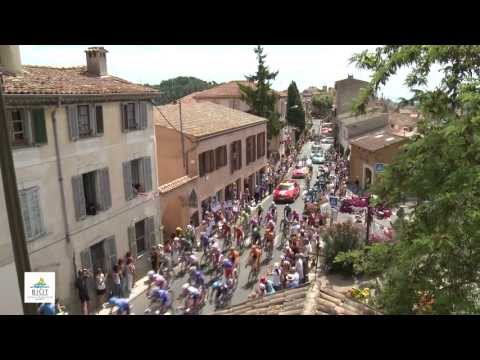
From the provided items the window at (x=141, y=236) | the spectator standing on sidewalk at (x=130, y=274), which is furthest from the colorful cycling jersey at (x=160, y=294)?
the window at (x=141, y=236)

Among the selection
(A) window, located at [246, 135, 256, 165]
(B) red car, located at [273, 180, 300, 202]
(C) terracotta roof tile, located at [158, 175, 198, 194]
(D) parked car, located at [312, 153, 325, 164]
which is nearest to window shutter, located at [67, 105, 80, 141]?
(C) terracotta roof tile, located at [158, 175, 198, 194]

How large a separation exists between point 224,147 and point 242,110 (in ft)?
2.62

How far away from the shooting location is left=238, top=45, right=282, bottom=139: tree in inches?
210

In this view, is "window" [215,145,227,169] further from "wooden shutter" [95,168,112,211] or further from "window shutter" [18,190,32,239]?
"window shutter" [18,190,32,239]

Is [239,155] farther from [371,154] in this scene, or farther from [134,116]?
[371,154]

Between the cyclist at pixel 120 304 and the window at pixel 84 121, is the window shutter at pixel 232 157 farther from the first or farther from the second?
the cyclist at pixel 120 304

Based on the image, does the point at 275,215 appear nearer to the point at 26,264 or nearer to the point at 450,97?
the point at 450,97

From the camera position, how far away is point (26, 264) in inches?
154

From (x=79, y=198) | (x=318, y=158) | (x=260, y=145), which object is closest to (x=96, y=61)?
(x=79, y=198)

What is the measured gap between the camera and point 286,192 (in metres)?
7.00

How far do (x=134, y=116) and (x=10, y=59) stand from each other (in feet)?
5.23

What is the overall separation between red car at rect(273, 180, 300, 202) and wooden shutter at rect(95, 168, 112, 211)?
2.63 meters

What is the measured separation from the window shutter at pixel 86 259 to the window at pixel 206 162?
6.36 ft
